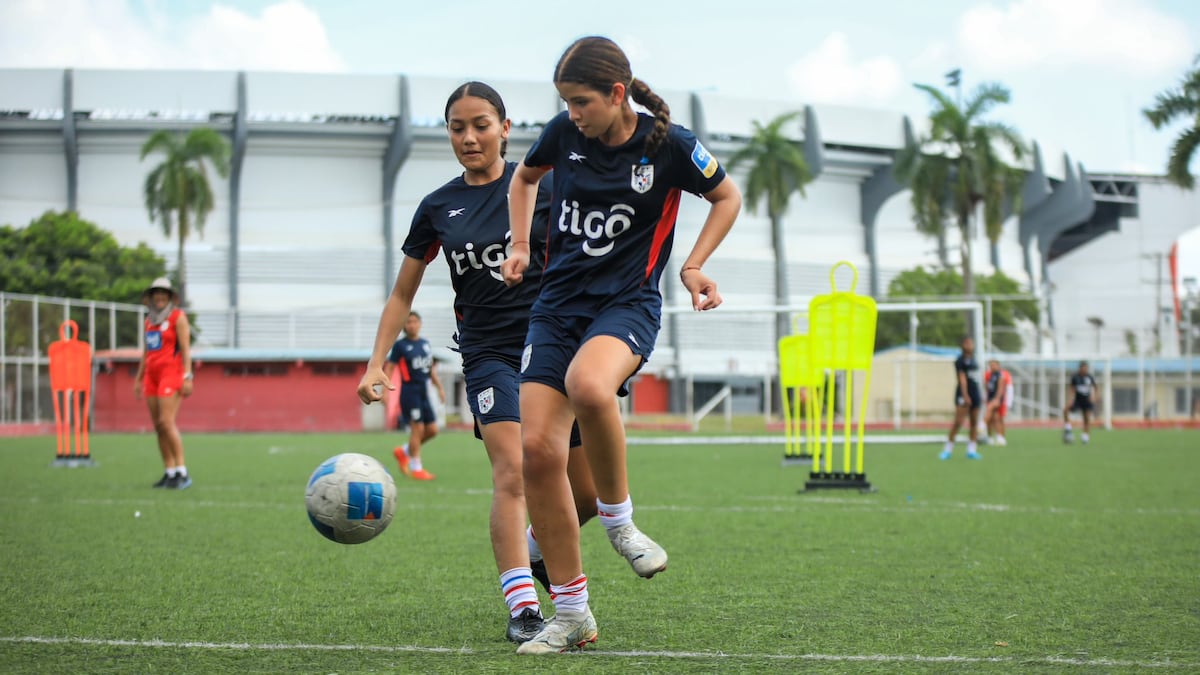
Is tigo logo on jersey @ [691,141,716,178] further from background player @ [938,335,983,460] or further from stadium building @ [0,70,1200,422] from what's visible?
stadium building @ [0,70,1200,422]

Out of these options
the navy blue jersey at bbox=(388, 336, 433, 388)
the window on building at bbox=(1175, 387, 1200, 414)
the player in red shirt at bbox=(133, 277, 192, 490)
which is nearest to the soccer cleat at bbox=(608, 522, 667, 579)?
the player in red shirt at bbox=(133, 277, 192, 490)

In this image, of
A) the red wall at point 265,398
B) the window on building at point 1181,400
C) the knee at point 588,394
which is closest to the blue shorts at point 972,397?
the knee at point 588,394

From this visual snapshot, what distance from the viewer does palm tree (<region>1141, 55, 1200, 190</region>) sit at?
33.4m

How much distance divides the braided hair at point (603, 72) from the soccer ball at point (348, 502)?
1824 millimetres

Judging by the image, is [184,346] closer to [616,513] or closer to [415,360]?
[415,360]

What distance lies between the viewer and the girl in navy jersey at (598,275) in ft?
14.3

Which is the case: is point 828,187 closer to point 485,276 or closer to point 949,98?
point 949,98

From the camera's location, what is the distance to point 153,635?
472cm

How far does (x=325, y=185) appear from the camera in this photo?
74.8 meters

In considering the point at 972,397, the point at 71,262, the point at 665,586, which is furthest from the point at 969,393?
the point at 71,262

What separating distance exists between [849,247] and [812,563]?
76.9m

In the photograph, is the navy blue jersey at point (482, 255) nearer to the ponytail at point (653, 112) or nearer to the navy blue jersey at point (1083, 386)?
the ponytail at point (653, 112)

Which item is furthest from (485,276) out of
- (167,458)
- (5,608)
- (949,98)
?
(949,98)

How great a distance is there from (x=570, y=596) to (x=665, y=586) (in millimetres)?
1781
